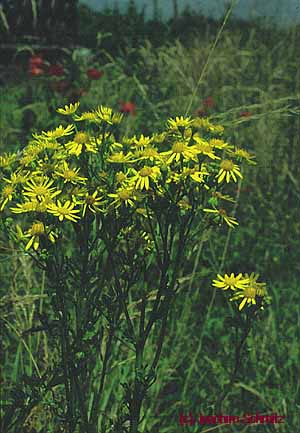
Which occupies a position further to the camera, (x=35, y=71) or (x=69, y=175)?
(x=35, y=71)

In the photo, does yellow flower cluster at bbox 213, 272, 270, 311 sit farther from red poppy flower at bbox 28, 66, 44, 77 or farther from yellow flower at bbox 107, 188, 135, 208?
red poppy flower at bbox 28, 66, 44, 77

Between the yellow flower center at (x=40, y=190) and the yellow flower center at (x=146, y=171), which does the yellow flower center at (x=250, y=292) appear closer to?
the yellow flower center at (x=146, y=171)

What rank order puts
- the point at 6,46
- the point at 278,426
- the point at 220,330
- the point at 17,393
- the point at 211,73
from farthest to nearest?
1. the point at 6,46
2. the point at 211,73
3. the point at 220,330
4. the point at 278,426
5. the point at 17,393

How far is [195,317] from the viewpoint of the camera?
2.71m

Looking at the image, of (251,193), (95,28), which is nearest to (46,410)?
(251,193)

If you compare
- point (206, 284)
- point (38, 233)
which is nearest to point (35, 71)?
point (206, 284)

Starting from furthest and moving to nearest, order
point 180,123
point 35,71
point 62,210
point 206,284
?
point 35,71 → point 206,284 → point 180,123 → point 62,210

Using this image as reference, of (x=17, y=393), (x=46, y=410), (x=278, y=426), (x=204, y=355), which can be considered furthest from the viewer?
(x=204, y=355)

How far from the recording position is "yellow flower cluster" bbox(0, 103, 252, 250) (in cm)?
130

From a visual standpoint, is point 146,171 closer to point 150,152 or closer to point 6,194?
point 150,152

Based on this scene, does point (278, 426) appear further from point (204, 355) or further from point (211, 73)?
point (211, 73)

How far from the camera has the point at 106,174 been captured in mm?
1354

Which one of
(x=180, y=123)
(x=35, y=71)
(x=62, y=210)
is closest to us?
(x=62, y=210)

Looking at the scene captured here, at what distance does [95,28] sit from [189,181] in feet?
30.5
